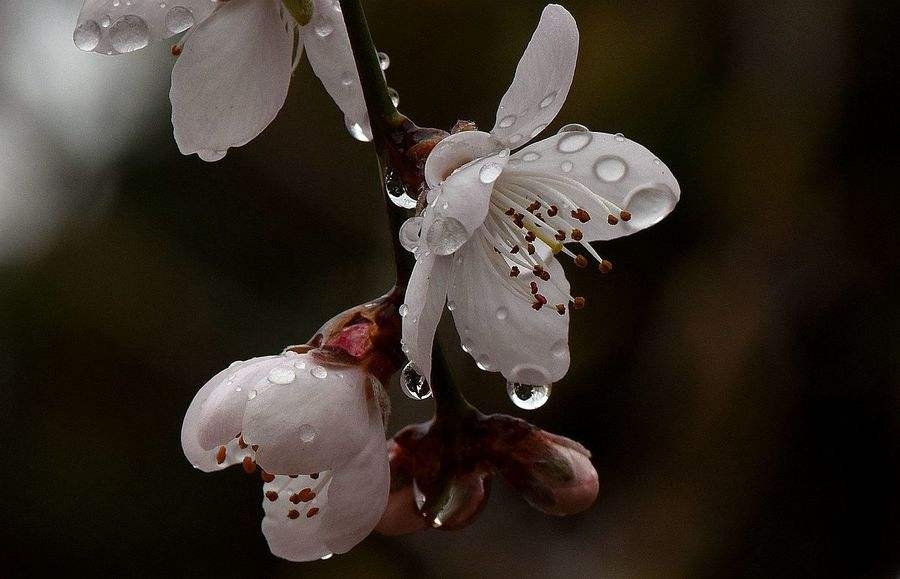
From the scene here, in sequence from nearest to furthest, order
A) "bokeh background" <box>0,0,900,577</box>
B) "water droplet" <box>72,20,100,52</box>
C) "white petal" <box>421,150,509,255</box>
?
1. "white petal" <box>421,150,509,255</box>
2. "water droplet" <box>72,20,100,52</box>
3. "bokeh background" <box>0,0,900,577</box>

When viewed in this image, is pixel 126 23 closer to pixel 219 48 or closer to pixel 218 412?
pixel 219 48

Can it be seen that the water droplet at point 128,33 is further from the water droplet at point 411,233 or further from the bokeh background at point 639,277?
the bokeh background at point 639,277

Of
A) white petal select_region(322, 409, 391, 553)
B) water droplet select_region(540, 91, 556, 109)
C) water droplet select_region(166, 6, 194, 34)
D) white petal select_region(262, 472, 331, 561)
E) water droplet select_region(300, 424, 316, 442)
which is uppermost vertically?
water droplet select_region(540, 91, 556, 109)

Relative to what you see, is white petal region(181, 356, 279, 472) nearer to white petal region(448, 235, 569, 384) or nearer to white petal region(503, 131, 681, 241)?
white petal region(448, 235, 569, 384)

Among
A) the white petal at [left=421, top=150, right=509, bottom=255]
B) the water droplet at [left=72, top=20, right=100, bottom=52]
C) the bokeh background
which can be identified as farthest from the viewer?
the bokeh background

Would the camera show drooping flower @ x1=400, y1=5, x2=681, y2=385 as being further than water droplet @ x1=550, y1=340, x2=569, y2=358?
No

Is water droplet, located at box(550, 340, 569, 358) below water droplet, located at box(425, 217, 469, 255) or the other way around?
below

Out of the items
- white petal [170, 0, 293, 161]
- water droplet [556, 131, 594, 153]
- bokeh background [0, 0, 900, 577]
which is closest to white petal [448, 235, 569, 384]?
water droplet [556, 131, 594, 153]
